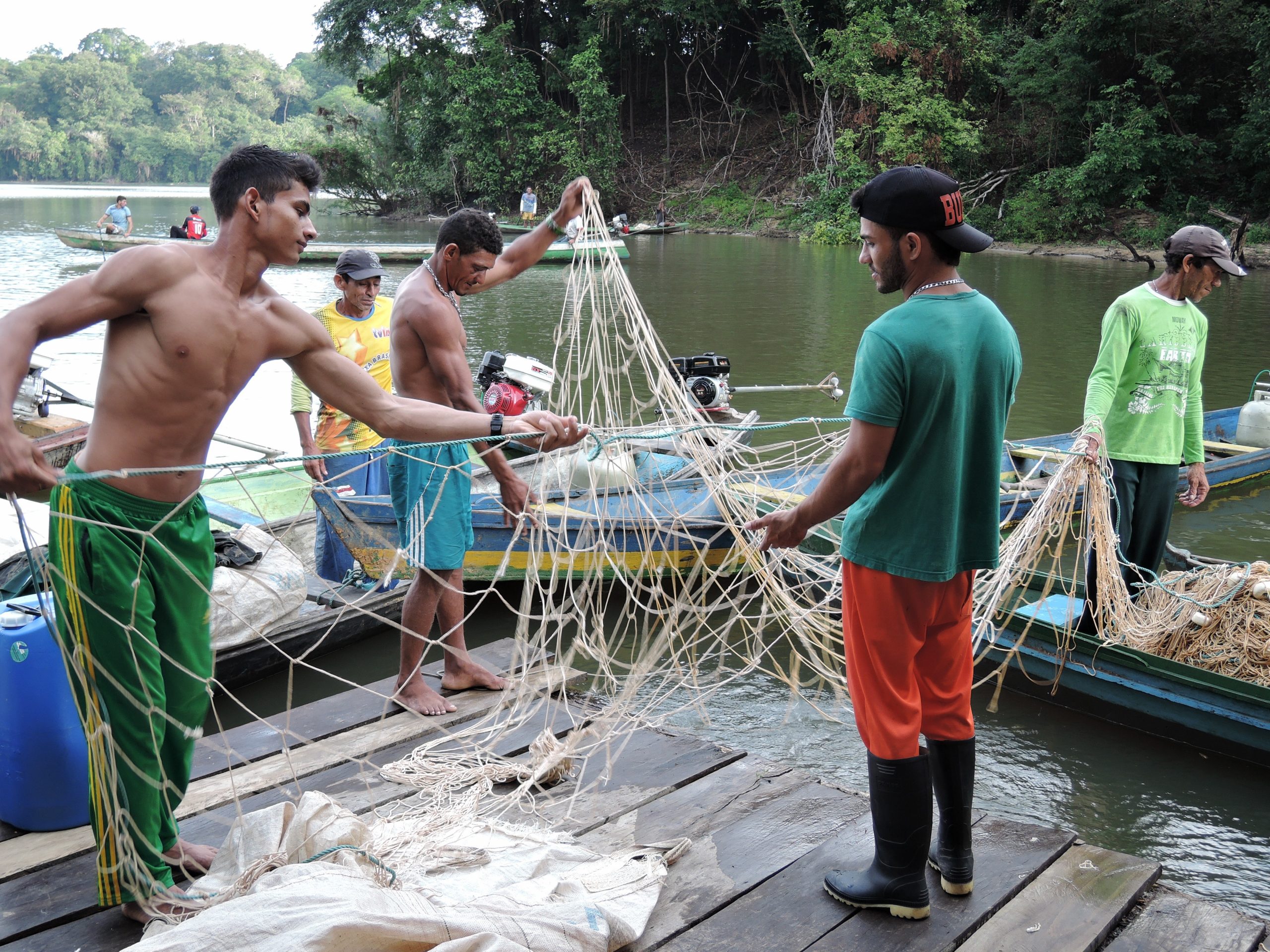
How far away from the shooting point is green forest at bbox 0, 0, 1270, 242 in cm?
2162

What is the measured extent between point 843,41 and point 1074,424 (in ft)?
62.4

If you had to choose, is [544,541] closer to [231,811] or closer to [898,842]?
[231,811]

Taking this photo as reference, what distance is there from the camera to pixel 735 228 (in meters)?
28.2

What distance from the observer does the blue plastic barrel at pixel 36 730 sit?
8.07ft

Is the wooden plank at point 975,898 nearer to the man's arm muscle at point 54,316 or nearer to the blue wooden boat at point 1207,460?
the man's arm muscle at point 54,316

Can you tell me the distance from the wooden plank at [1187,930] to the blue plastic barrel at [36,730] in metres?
2.40

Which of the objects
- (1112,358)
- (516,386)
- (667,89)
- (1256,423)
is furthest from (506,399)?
(667,89)

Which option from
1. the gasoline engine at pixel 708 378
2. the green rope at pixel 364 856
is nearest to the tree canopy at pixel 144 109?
the gasoline engine at pixel 708 378

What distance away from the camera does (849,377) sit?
1122cm

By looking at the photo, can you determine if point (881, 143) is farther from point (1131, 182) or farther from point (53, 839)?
point (53, 839)

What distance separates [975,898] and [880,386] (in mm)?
1183

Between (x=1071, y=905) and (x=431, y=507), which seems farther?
(x=431, y=507)

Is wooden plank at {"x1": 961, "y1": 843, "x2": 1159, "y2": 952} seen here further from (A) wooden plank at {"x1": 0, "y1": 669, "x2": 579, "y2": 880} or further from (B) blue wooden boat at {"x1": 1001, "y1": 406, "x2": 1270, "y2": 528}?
(B) blue wooden boat at {"x1": 1001, "y1": 406, "x2": 1270, "y2": 528}

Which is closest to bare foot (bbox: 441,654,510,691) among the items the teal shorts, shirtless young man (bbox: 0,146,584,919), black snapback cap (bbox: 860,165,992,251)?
the teal shorts
